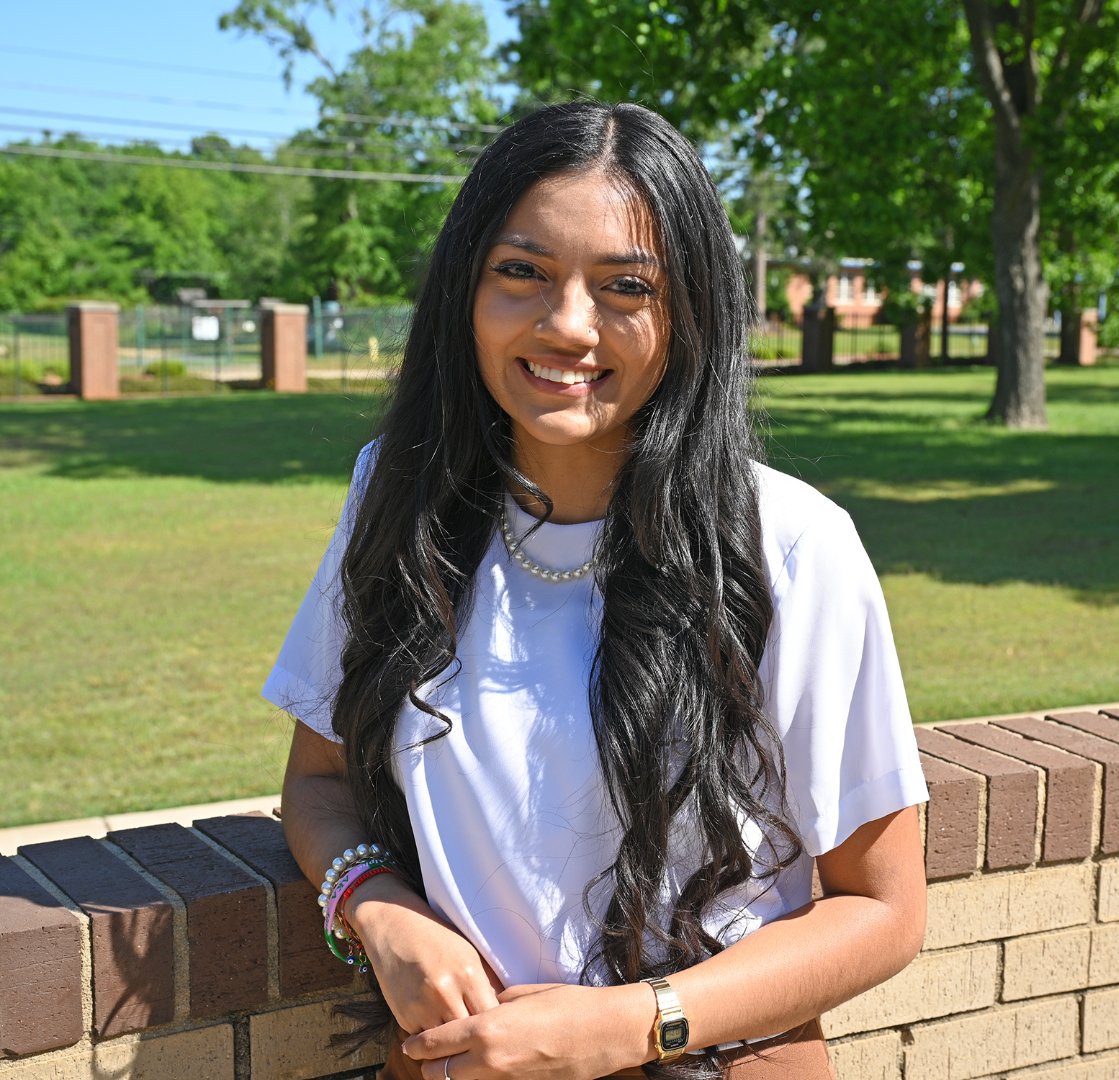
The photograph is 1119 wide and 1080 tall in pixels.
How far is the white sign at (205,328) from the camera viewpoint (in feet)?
Answer: 119

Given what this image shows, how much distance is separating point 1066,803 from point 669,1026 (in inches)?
44.2

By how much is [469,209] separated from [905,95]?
18590 millimetres

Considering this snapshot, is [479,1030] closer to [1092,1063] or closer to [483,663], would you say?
[483,663]

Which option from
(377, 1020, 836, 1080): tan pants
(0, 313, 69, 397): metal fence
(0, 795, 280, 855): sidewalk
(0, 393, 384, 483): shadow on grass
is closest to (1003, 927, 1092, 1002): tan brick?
(377, 1020, 836, 1080): tan pants

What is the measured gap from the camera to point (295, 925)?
6.10 ft

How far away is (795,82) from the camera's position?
16922mm

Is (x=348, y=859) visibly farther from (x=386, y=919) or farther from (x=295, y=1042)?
(x=295, y=1042)

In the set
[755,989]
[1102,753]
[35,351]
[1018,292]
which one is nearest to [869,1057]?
[1102,753]

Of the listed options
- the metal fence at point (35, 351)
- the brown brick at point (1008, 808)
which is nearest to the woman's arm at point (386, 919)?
the brown brick at point (1008, 808)

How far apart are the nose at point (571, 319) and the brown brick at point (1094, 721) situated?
1.42 m

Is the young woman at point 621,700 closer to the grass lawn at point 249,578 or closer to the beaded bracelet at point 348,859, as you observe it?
the beaded bracelet at point 348,859

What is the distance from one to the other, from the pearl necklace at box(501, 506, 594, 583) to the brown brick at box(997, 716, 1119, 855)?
112 cm

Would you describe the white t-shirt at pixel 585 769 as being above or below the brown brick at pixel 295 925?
above

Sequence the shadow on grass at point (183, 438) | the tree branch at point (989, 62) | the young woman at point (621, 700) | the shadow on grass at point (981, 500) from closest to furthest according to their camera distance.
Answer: the young woman at point (621, 700) < the shadow on grass at point (981, 500) < the shadow on grass at point (183, 438) < the tree branch at point (989, 62)
